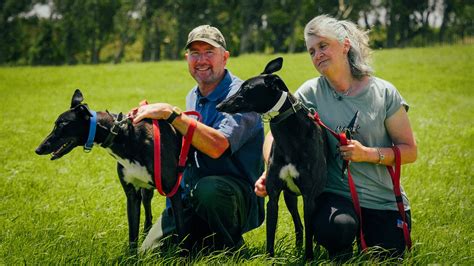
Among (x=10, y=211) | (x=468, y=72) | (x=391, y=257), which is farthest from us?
(x=468, y=72)

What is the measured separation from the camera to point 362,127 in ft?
13.4

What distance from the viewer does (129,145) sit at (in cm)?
398

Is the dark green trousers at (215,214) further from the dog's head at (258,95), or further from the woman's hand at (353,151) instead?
the woman's hand at (353,151)

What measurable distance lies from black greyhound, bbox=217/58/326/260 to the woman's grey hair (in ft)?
1.75

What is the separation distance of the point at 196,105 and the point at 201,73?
1.11 ft

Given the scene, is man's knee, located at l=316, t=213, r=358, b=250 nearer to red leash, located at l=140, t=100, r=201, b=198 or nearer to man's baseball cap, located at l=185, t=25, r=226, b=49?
red leash, located at l=140, t=100, r=201, b=198

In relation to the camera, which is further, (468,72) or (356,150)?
(468,72)

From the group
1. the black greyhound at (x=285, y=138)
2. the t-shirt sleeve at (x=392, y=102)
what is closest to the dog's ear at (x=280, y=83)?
the black greyhound at (x=285, y=138)

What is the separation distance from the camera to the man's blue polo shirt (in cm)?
443

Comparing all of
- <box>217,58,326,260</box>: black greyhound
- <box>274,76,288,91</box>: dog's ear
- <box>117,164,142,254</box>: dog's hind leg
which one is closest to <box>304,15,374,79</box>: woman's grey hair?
<box>217,58,326,260</box>: black greyhound

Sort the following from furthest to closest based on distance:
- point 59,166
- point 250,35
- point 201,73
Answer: point 250,35 < point 59,166 < point 201,73

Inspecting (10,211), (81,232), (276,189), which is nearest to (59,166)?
(10,211)

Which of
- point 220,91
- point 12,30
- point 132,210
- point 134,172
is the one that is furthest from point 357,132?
point 12,30

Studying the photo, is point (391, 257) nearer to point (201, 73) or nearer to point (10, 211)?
point (201, 73)
